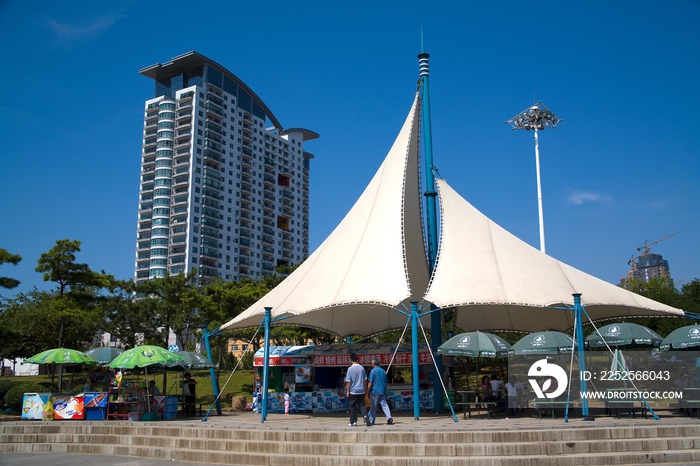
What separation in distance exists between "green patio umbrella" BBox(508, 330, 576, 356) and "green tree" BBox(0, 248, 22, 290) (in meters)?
16.9

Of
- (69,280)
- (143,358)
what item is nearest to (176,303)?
(69,280)

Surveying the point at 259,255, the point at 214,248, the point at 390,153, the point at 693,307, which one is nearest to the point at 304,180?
the point at 259,255

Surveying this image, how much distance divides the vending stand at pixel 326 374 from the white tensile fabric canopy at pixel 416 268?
71.1 inches

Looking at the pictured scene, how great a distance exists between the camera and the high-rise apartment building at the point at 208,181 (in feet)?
314

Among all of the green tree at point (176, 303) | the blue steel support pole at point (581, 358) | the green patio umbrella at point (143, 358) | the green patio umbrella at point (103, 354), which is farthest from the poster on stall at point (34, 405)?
the green tree at point (176, 303)

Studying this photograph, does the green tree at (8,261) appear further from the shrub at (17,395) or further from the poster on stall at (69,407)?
the poster on stall at (69,407)

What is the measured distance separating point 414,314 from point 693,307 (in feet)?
77.8

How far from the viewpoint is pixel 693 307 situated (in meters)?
30.9

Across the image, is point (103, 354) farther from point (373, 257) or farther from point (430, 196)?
point (430, 196)

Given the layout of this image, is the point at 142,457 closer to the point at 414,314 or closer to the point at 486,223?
the point at 414,314

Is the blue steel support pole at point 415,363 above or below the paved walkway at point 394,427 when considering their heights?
above

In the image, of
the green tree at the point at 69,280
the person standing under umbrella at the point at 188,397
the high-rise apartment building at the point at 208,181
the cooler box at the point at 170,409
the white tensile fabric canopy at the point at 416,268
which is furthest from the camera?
the high-rise apartment building at the point at 208,181

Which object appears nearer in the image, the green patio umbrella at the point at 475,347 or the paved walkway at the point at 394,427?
the paved walkway at the point at 394,427

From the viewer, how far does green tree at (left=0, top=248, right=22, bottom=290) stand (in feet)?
66.8
